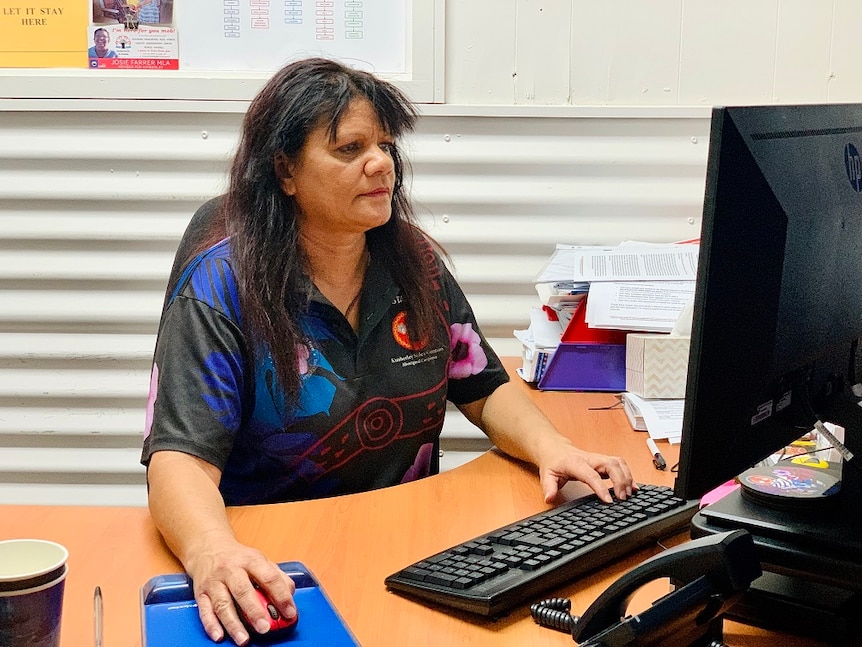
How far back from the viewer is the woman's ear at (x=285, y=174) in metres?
1.86

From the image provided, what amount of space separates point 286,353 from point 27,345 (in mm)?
1281

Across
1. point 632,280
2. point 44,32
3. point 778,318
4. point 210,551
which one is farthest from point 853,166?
point 44,32

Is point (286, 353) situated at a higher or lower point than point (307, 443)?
higher

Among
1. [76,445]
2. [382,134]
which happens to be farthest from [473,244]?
[76,445]

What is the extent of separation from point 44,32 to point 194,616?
1.90 m

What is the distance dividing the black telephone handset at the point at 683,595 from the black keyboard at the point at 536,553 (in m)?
0.19

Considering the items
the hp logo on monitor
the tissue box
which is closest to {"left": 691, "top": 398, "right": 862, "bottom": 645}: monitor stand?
the hp logo on monitor

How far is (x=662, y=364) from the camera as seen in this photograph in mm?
2051

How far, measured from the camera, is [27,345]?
2.67 m

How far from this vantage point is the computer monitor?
2.94 feet

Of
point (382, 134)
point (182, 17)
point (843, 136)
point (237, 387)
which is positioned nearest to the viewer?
point (843, 136)

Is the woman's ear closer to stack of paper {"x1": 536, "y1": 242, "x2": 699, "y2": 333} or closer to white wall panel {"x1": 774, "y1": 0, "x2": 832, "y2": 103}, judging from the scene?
stack of paper {"x1": 536, "y1": 242, "x2": 699, "y2": 333}

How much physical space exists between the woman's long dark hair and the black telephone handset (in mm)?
856

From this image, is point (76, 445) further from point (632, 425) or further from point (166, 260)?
point (632, 425)
